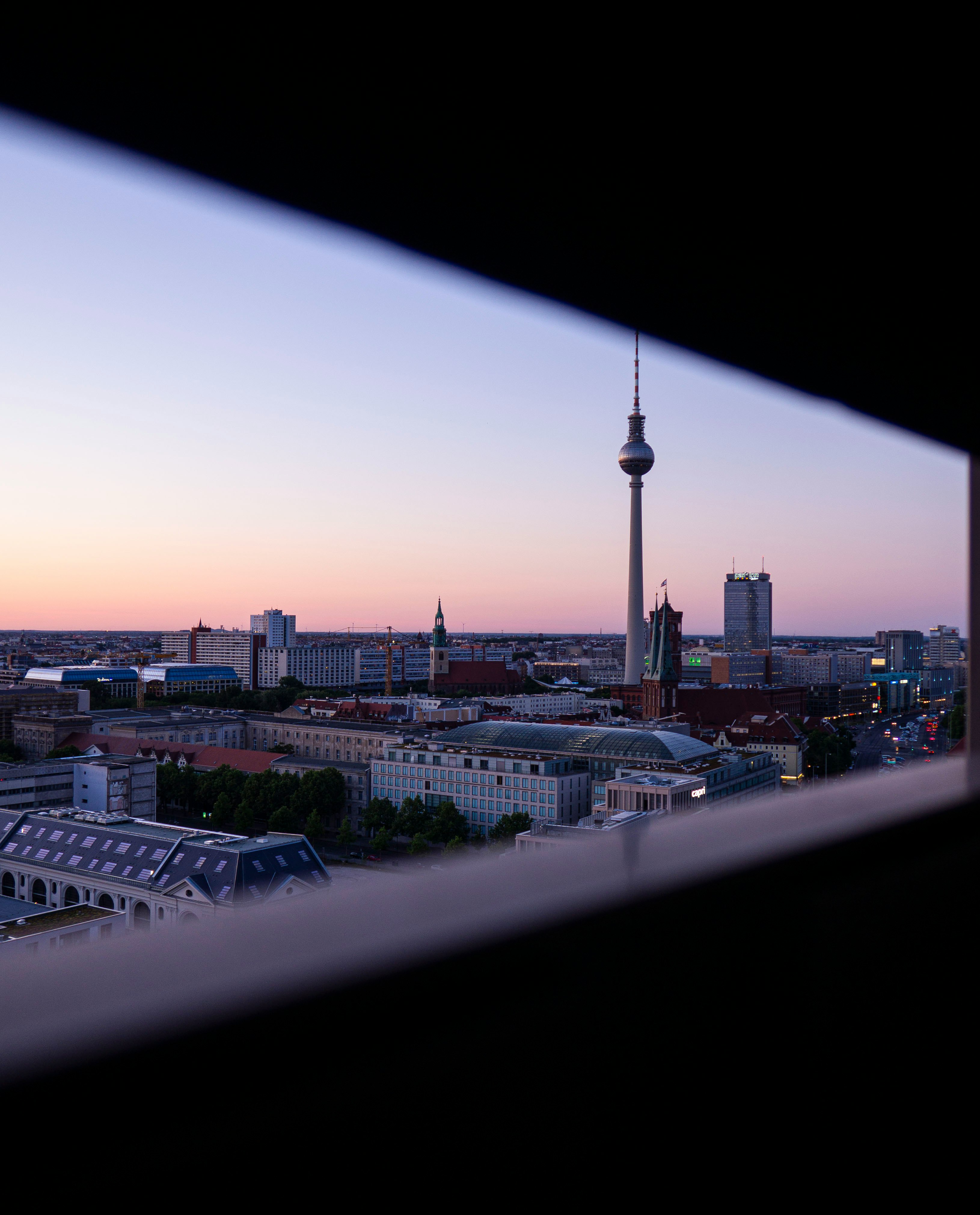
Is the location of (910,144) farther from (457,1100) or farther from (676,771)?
(676,771)

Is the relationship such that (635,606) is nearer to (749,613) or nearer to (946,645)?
(749,613)

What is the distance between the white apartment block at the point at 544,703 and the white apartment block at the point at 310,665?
590 centimetres

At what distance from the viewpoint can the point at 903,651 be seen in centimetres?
1041

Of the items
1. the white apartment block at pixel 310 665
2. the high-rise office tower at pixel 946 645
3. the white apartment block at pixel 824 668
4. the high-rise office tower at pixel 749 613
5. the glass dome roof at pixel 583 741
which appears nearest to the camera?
the high-rise office tower at pixel 946 645

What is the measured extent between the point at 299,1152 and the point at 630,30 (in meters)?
0.90

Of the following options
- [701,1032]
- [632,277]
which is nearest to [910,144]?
[632,277]

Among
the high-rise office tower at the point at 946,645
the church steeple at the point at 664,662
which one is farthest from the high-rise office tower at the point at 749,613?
the high-rise office tower at the point at 946,645

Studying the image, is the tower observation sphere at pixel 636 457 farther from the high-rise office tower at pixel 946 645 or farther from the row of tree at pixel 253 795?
the high-rise office tower at pixel 946 645

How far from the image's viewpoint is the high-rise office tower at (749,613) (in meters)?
38.2

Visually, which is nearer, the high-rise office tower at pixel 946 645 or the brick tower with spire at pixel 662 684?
the high-rise office tower at pixel 946 645

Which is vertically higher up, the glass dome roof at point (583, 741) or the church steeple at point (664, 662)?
the church steeple at point (664, 662)

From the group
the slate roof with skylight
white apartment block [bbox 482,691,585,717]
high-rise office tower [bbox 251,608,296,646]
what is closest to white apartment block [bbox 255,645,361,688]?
high-rise office tower [bbox 251,608,296,646]

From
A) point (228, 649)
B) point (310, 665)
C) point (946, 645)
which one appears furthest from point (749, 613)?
point (946, 645)

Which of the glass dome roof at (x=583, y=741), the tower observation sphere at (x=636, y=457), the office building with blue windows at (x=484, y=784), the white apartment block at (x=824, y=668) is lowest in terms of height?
the office building with blue windows at (x=484, y=784)
